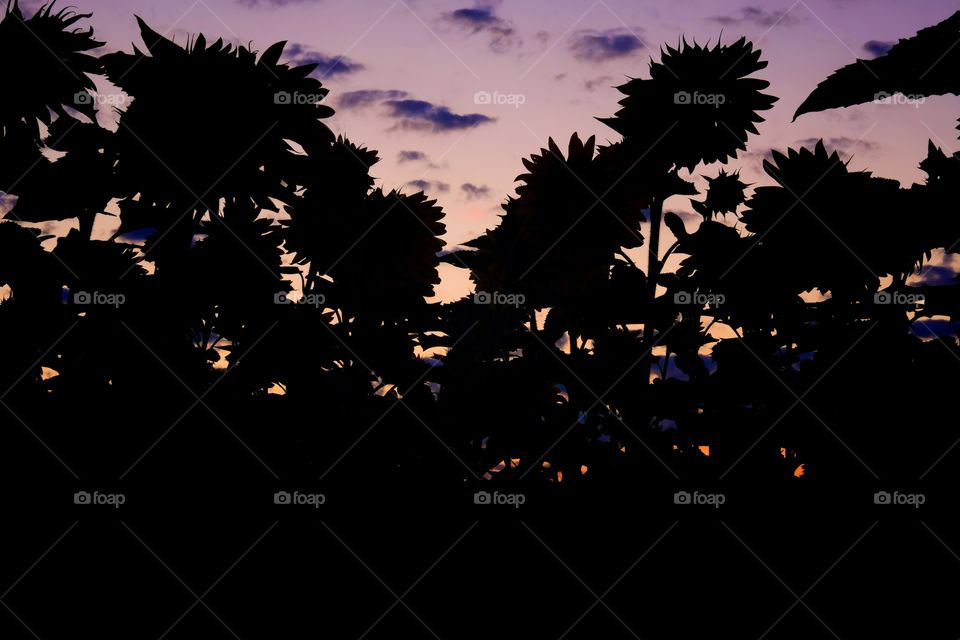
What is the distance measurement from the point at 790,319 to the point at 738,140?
3.19 feet

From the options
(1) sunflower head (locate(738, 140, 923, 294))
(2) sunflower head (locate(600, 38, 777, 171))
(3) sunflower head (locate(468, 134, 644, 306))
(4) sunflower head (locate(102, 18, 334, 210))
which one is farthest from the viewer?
(2) sunflower head (locate(600, 38, 777, 171))

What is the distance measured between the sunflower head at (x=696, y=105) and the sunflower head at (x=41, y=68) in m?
2.83

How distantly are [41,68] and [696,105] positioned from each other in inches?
132

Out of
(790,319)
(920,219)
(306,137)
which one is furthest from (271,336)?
(920,219)

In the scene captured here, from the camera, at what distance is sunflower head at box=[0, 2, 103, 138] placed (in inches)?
154

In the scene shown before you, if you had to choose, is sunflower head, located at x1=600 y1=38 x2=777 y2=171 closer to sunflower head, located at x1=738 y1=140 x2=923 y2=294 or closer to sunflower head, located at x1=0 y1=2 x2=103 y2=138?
sunflower head, located at x1=738 y1=140 x2=923 y2=294

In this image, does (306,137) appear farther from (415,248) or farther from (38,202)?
(38,202)

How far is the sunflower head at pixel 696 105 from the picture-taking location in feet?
12.7

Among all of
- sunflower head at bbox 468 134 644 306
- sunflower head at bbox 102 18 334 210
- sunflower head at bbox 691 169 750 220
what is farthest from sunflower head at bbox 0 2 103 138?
sunflower head at bbox 691 169 750 220

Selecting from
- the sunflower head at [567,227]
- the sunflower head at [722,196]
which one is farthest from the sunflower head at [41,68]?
the sunflower head at [722,196]

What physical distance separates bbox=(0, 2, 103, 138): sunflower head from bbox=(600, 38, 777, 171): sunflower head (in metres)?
2.83

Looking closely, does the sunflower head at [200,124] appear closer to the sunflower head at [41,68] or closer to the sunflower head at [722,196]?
the sunflower head at [41,68]

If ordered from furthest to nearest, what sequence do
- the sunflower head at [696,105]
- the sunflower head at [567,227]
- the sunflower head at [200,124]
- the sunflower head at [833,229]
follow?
the sunflower head at [696,105], the sunflower head at [200,124], the sunflower head at [567,227], the sunflower head at [833,229]

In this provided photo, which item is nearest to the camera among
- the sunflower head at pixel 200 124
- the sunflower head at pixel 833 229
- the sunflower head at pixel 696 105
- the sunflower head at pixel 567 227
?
the sunflower head at pixel 833 229
